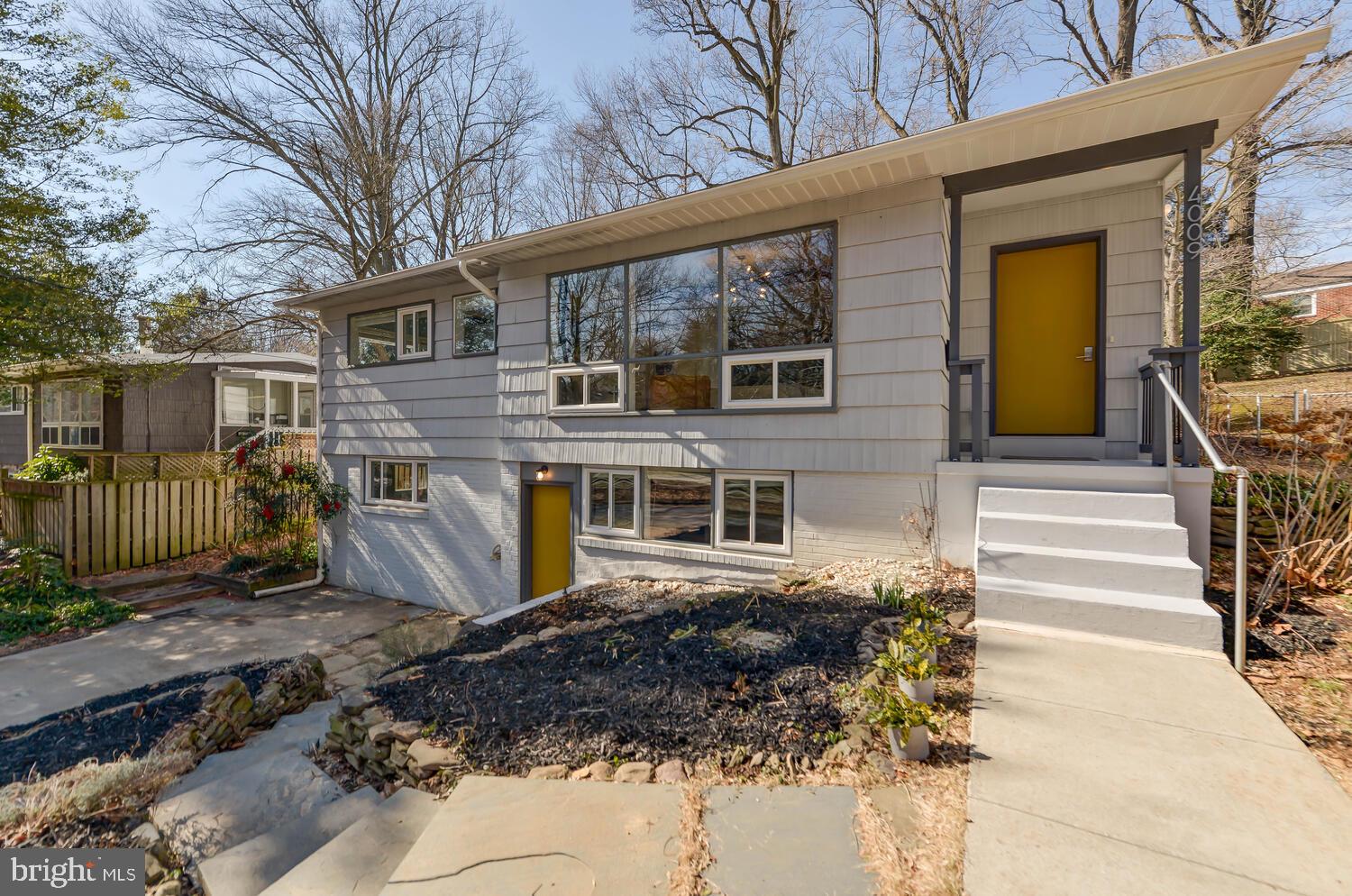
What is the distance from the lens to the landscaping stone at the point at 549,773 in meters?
2.51

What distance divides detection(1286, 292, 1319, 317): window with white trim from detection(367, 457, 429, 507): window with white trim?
19.0 meters

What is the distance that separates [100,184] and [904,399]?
11.8 m

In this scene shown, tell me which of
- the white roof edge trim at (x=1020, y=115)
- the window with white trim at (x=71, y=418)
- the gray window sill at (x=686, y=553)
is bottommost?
the gray window sill at (x=686, y=553)

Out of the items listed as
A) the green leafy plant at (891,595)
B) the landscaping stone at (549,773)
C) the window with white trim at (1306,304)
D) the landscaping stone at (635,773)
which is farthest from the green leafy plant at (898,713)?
the window with white trim at (1306,304)

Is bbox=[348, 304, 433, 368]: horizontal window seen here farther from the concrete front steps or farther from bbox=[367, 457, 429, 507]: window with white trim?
the concrete front steps

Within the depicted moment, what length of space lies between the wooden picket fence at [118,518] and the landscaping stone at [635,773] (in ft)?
36.4

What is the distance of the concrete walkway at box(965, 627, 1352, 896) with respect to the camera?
1813mm

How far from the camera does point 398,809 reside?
2.39m

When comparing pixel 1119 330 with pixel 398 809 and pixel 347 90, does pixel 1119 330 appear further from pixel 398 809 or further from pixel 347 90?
pixel 347 90

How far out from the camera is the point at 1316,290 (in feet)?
56.4

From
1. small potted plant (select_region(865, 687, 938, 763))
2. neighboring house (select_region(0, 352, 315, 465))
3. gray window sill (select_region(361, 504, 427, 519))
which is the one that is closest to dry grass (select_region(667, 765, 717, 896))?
small potted plant (select_region(865, 687, 938, 763))

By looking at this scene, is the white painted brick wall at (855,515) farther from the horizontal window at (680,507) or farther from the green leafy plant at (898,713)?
the green leafy plant at (898,713)

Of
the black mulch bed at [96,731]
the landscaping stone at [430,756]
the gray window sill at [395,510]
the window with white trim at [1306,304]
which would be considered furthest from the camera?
the window with white trim at [1306,304]

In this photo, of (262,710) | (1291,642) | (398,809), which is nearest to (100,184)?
(262,710)
